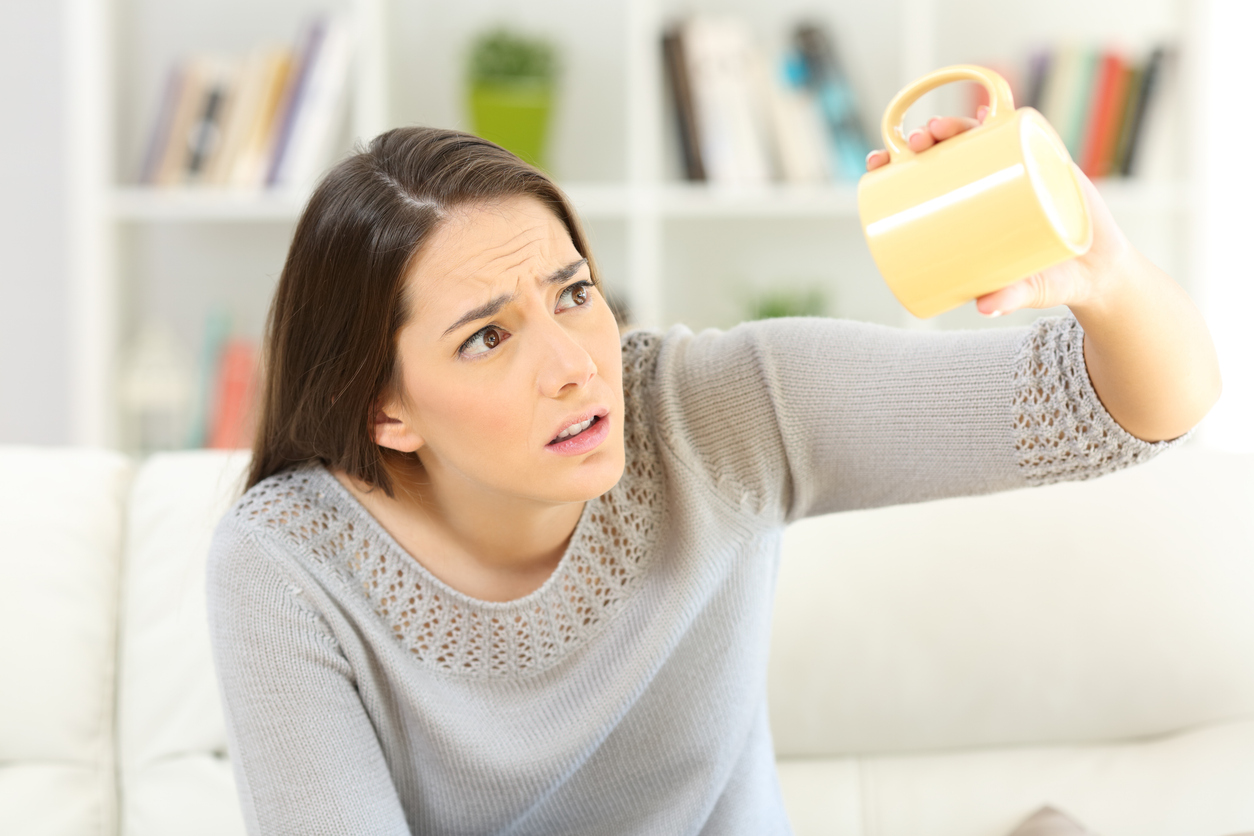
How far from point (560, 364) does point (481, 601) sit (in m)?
0.30

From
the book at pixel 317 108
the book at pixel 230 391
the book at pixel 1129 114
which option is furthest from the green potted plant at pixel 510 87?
the book at pixel 1129 114

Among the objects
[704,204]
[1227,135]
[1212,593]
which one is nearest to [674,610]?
[1212,593]

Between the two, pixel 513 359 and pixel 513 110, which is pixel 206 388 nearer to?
pixel 513 110

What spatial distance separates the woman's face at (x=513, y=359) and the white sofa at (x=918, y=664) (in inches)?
19.6

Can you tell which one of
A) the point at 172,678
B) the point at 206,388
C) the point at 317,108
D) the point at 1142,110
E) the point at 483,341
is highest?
the point at 483,341

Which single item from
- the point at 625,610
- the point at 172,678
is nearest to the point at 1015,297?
the point at 625,610

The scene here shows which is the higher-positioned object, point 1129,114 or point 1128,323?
point 1128,323

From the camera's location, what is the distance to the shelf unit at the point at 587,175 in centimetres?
264

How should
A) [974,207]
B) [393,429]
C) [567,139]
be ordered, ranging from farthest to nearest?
[567,139] < [393,429] < [974,207]

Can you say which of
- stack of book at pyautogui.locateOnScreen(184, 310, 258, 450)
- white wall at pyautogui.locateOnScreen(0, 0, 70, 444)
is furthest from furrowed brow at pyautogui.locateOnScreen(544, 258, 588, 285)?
white wall at pyautogui.locateOnScreen(0, 0, 70, 444)

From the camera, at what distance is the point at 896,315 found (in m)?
2.95

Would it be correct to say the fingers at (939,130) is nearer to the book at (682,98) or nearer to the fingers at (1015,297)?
the fingers at (1015,297)

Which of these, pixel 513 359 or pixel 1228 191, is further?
pixel 1228 191

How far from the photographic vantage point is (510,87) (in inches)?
104
